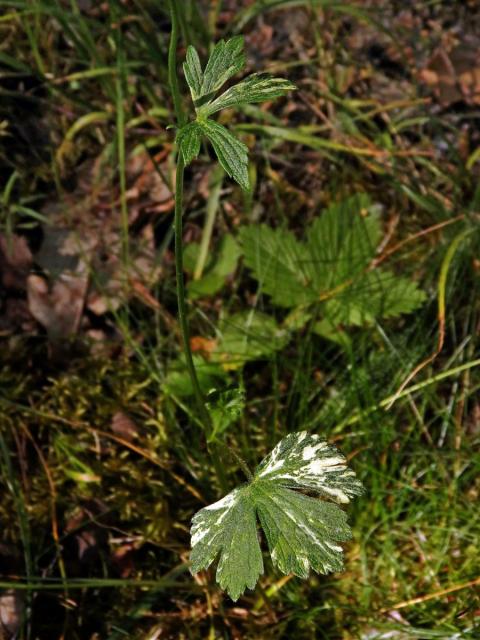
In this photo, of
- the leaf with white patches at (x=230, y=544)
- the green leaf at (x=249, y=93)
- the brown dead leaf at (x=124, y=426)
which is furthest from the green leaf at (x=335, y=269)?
the green leaf at (x=249, y=93)

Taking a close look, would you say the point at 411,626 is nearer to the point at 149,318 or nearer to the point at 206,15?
the point at 149,318

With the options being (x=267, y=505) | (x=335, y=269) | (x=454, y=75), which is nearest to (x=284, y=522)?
(x=267, y=505)

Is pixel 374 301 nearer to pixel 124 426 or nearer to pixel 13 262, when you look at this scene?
pixel 124 426

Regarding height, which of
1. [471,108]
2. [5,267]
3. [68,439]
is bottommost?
[68,439]

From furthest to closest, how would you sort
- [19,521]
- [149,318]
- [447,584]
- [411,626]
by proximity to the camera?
[149,318], [19,521], [447,584], [411,626]

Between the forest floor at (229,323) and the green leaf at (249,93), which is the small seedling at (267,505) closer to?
the green leaf at (249,93)

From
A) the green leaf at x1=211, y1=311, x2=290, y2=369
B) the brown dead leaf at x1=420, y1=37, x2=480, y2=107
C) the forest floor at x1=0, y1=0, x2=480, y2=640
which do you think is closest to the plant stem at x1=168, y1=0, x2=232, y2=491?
the forest floor at x1=0, y1=0, x2=480, y2=640

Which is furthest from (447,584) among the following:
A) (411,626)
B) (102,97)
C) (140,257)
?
(102,97)
